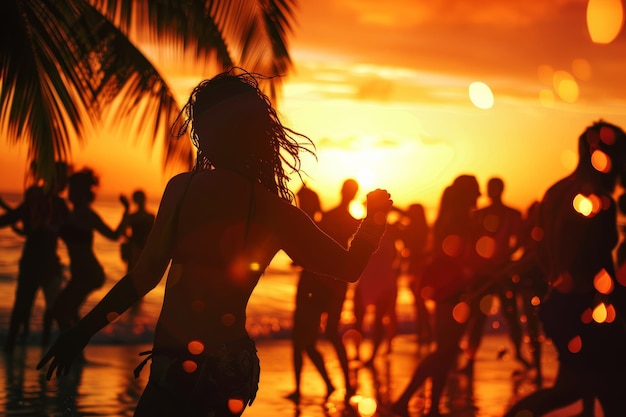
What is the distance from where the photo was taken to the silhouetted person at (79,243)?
11.9m

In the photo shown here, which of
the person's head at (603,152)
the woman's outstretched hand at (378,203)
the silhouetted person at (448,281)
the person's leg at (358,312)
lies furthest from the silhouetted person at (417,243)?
the woman's outstretched hand at (378,203)

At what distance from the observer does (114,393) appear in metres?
10.1

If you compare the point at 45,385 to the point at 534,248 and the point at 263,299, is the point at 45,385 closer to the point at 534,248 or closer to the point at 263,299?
Answer: the point at 534,248

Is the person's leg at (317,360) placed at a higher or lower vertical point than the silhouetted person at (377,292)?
lower

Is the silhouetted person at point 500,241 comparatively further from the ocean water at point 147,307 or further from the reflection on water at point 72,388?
the reflection on water at point 72,388

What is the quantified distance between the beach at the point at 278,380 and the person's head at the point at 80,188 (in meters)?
1.89

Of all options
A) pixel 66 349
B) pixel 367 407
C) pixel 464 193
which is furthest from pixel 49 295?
pixel 66 349

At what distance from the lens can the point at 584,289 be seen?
18.6ft

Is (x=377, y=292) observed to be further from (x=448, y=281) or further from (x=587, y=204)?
(x=587, y=204)

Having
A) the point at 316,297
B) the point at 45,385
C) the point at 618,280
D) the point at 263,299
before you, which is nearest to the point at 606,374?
the point at 618,280

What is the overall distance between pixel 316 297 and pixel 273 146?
6753 mm

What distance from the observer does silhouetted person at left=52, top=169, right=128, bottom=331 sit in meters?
11.9

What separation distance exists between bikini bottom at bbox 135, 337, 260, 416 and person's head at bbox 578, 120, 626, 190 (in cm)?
300

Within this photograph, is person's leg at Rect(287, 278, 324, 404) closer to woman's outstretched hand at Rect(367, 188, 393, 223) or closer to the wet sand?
the wet sand
